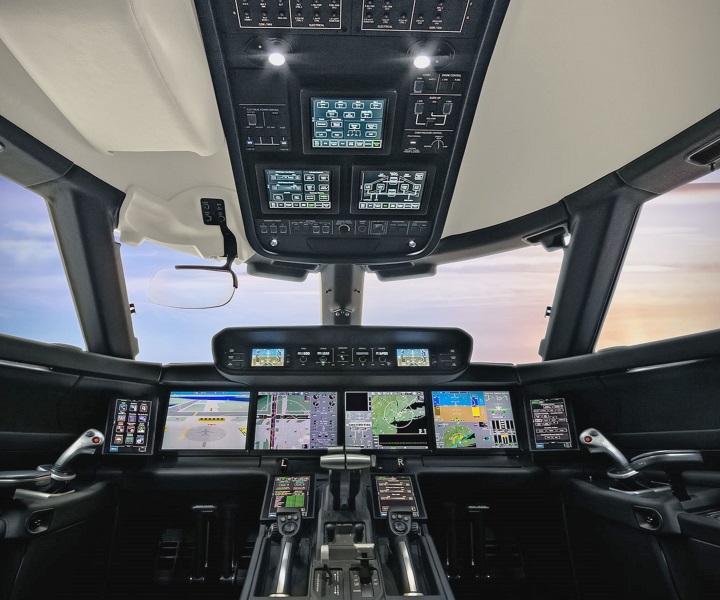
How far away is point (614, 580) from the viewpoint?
6.05ft

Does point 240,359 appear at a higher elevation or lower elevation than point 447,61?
lower

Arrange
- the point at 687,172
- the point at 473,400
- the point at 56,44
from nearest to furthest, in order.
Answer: the point at 56,44
the point at 687,172
the point at 473,400

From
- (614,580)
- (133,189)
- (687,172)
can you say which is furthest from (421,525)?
(133,189)

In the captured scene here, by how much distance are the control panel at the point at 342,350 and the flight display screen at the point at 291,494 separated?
1.86 ft

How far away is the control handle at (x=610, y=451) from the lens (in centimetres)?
181

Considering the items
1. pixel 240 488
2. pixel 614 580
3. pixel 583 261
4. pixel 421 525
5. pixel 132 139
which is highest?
pixel 132 139

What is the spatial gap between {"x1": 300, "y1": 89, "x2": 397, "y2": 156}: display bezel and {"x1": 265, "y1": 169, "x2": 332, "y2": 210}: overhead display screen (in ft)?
0.33

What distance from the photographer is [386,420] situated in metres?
2.48

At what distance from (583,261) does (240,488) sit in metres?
2.07

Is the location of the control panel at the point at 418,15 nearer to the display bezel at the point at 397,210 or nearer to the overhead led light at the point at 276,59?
the overhead led light at the point at 276,59

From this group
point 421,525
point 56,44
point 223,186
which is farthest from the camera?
point 223,186

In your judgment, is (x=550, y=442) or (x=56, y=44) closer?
(x=56, y=44)

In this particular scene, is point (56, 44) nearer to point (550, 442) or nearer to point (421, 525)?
point (421, 525)

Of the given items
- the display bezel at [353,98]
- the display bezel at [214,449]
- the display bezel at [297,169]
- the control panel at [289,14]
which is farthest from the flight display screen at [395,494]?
the control panel at [289,14]
